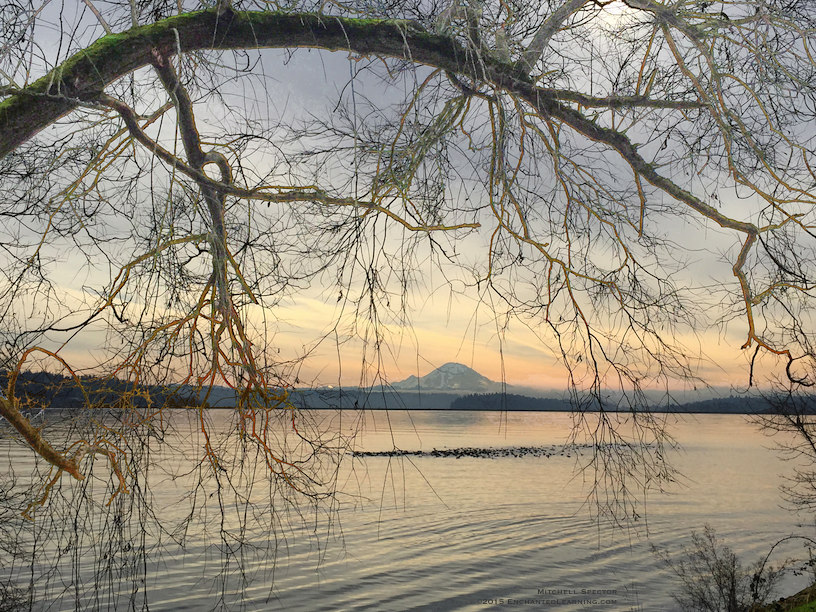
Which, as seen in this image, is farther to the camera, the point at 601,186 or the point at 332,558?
the point at 332,558

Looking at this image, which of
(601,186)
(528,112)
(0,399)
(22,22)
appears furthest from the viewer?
(528,112)

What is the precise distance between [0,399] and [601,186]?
144 inches

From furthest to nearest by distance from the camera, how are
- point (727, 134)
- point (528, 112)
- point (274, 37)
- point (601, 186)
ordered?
point (528, 112) → point (601, 186) → point (727, 134) → point (274, 37)

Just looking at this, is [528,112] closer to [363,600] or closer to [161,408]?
[161,408]

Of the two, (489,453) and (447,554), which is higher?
(447,554)

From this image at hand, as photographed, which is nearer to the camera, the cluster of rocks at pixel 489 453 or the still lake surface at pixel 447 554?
the still lake surface at pixel 447 554

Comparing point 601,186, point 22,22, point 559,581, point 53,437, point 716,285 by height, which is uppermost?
point 22,22

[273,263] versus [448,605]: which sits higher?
[273,263]

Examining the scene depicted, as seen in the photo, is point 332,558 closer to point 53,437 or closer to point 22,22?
point 53,437

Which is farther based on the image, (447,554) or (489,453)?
(489,453)

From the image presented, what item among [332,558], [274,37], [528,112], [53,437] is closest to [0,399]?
[53,437]

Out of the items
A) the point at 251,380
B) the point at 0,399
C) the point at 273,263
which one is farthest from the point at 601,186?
the point at 0,399

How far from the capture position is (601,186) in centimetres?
389

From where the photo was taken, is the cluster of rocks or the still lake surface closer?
the still lake surface
